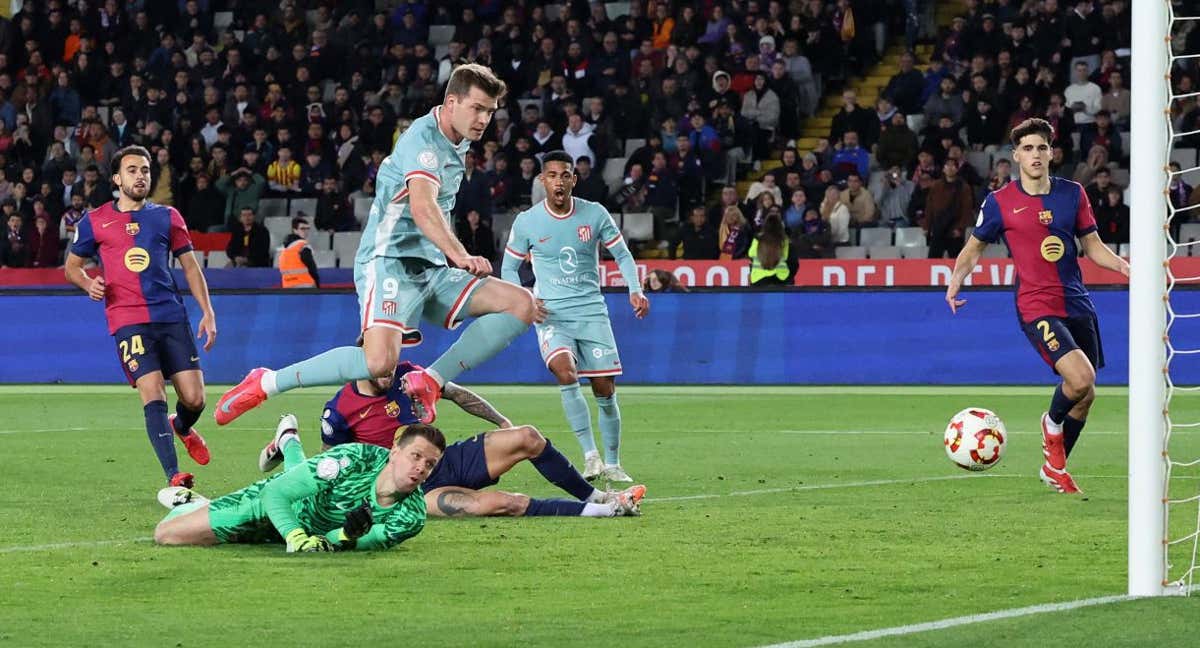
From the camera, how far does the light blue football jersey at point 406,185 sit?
365 inches

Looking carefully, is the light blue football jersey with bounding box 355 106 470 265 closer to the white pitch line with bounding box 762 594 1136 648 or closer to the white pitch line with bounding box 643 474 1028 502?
the white pitch line with bounding box 643 474 1028 502

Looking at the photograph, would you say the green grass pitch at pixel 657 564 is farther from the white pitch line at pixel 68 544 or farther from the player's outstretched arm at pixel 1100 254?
the player's outstretched arm at pixel 1100 254

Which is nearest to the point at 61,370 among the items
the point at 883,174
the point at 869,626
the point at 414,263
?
the point at 883,174

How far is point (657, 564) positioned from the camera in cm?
752

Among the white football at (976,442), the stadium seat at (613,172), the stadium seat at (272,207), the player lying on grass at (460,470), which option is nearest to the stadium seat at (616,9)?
the stadium seat at (613,172)

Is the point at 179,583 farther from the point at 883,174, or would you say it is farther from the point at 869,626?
the point at 883,174

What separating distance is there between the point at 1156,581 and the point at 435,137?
4.31m

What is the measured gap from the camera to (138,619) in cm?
622

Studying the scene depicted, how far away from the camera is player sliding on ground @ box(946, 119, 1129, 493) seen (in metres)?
10.5

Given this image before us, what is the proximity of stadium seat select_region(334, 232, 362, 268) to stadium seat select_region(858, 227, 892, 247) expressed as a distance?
677cm

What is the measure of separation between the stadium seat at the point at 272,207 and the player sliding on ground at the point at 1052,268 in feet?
58.0

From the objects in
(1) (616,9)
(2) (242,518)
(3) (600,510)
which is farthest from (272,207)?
(2) (242,518)

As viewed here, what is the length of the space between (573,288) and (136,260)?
9.37 ft

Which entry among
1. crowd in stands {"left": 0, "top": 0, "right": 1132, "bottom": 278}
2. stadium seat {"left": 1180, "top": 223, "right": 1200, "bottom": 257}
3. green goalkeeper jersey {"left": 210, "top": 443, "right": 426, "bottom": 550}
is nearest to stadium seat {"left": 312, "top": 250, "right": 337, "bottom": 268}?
crowd in stands {"left": 0, "top": 0, "right": 1132, "bottom": 278}
